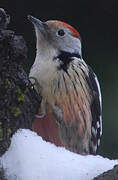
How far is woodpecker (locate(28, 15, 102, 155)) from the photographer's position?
153cm

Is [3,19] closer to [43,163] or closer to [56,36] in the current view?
[43,163]

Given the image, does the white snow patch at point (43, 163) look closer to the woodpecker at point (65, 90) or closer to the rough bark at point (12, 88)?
the rough bark at point (12, 88)

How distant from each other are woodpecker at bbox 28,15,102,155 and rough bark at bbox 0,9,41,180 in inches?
10.6

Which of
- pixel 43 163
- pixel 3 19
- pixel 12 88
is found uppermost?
pixel 3 19

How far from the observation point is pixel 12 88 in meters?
1.11

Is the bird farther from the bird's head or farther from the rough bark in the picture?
the bird's head

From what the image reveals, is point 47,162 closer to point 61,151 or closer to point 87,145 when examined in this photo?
point 61,151

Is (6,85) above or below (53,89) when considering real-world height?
above

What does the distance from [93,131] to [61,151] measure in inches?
28.7

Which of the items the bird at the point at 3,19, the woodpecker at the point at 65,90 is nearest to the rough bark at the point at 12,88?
the bird at the point at 3,19

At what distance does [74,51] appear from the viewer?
1793mm

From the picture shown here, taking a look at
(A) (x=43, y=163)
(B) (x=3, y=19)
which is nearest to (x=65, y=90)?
(B) (x=3, y=19)

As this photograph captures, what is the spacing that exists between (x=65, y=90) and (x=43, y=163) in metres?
0.65

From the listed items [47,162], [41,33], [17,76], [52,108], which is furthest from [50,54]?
[47,162]
